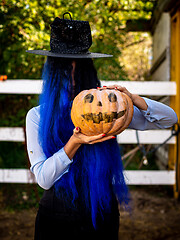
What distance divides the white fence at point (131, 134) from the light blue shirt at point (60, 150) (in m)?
2.06

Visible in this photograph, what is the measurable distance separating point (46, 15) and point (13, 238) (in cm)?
327

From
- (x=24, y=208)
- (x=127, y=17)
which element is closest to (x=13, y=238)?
(x=24, y=208)

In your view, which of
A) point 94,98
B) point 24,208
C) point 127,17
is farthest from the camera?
point 127,17

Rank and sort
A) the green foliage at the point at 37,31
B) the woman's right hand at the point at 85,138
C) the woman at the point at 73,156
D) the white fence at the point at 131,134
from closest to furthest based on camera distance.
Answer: the woman's right hand at the point at 85,138, the woman at the point at 73,156, the white fence at the point at 131,134, the green foliage at the point at 37,31

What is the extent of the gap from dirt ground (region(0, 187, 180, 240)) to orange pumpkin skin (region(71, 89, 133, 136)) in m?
2.17

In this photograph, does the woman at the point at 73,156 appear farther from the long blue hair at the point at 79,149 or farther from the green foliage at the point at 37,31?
the green foliage at the point at 37,31

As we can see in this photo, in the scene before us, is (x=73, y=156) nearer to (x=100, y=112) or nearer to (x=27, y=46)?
(x=100, y=112)

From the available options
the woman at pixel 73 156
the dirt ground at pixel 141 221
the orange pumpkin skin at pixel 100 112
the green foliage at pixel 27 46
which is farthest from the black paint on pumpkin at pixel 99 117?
the green foliage at pixel 27 46

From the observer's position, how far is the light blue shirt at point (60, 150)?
52.0 inches

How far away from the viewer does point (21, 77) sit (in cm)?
426

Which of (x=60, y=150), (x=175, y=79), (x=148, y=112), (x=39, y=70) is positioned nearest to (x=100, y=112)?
(x=60, y=150)

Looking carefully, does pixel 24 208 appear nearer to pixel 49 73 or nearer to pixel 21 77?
pixel 21 77

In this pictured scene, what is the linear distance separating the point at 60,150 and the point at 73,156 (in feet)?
0.40

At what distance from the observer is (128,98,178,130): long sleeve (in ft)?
5.20
